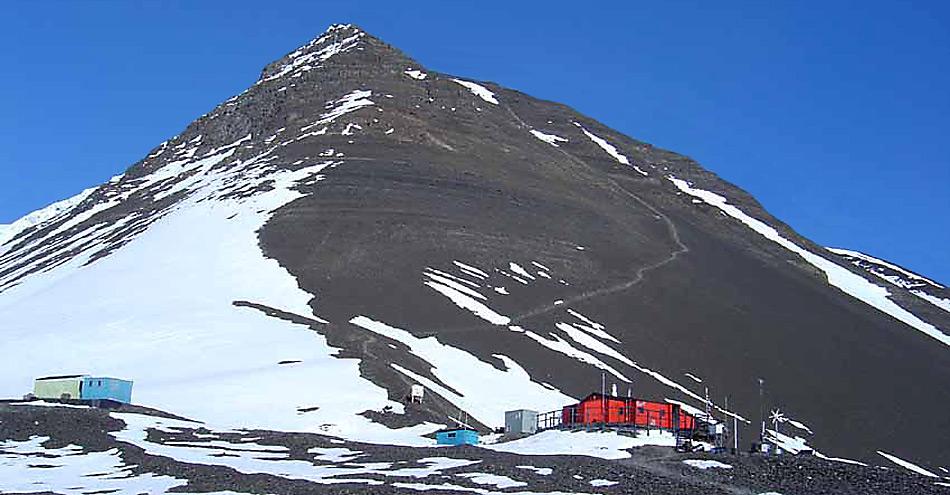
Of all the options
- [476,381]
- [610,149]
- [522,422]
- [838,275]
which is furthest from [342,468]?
[610,149]

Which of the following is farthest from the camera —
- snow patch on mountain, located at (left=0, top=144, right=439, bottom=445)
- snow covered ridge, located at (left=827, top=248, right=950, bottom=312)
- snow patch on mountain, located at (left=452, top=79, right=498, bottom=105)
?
snow patch on mountain, located at (left=452, top=79, right=498, bottom=105)

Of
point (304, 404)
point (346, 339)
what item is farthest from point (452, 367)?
point (304, 404)

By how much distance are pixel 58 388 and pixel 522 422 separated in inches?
808

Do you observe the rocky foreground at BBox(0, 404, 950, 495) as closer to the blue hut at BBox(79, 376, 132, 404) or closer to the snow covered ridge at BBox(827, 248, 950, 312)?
the blue hut at BBox(79, 376, 132, 404)

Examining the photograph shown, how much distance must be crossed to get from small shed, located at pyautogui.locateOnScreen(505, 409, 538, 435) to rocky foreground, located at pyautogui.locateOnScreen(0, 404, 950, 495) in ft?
30.3

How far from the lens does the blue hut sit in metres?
47.7

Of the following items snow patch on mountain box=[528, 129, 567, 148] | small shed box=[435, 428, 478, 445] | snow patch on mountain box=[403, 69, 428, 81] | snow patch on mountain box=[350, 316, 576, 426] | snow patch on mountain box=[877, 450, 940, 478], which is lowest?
small shed box=[435, 428, 478, 445]

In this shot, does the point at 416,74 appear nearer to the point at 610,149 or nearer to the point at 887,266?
the point at 610,149

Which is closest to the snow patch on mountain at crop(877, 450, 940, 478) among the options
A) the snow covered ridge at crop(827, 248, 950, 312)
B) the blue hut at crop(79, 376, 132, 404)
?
the blue hut at crop(79, 376, 132, 404)

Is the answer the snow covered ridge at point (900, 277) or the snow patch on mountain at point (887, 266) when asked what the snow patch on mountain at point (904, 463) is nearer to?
the snow covered ridge at point (900, 277)

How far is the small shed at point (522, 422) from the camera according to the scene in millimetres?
46875

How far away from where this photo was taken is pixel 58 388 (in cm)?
4947

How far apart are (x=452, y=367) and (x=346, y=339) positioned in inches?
233

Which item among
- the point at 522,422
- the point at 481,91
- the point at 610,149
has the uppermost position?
the point at 481,91
